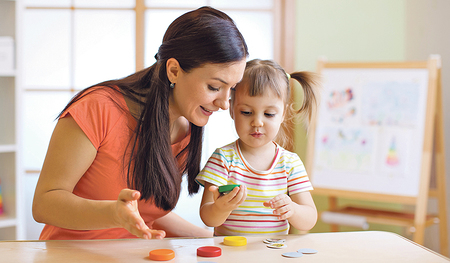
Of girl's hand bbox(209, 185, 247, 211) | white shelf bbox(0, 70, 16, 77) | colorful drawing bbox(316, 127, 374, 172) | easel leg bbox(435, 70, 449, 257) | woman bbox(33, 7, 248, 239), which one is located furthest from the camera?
colorful drawing bbox(316, 127, 374, 172)

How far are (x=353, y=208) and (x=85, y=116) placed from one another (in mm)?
2156

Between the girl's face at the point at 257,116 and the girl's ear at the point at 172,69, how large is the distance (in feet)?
0.59

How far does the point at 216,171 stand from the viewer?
3.49ft

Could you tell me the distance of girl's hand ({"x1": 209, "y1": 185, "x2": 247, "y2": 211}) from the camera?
86 centimetres

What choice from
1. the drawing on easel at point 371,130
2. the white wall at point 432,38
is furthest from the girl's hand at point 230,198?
the white wall at point 432,38

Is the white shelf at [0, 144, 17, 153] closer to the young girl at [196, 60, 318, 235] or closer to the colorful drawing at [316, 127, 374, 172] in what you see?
the young girl at [196, 60, 318, 235]

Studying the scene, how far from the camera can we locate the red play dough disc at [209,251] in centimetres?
75

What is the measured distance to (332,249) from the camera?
815 mm

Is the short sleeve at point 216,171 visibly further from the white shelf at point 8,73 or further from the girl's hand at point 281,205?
the white shelf at point 8,73

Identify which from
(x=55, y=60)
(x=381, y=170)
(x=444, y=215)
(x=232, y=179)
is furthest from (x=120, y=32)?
(x=444, y=215)

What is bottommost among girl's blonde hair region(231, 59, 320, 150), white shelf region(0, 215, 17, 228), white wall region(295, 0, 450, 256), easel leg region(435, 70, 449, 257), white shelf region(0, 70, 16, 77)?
white shelf region(0, 215, 17, 228)

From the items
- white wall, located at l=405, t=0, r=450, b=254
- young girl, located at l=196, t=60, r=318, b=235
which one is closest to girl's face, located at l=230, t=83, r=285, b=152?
young girl, located at l=196, t=60, r=318, b=235

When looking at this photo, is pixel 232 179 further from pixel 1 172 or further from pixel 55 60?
pixel 55 60

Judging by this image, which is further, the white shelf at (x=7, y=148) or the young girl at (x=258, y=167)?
the white shelf at (x=7, y=148)
